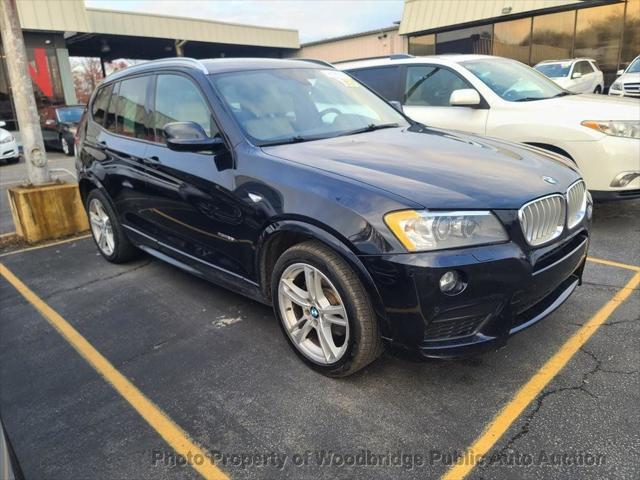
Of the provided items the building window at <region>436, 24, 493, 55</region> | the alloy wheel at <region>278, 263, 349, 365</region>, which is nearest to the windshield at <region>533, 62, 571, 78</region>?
Result: the building window at <region>436, 24, 493, 55</region>

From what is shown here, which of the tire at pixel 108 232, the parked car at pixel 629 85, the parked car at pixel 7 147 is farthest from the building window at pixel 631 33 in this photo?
the parked car at pixel 7 147

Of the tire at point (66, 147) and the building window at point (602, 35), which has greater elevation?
the building window at point (602, 35)

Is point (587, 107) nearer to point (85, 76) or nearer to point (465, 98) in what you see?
point (465, 98)

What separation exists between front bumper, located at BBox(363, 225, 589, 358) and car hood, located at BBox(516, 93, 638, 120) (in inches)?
125

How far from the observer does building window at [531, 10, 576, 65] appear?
773 inches

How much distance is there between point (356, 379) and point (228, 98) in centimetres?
194

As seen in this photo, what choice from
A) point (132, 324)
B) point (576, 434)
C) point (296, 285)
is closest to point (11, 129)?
point (132, 324)

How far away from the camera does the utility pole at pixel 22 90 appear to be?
5.45 meters

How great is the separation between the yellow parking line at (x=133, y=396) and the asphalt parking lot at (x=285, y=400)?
1cm

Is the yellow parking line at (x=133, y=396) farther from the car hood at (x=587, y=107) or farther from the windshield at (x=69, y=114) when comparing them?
the windshield at (x=69, y=114)

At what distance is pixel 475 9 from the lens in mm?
21406

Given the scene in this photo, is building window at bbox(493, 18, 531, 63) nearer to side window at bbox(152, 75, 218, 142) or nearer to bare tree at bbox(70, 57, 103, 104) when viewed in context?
side window at bbox(152, 75, 218, 142)

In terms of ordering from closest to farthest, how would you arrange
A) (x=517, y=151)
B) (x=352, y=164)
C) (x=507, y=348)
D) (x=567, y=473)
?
(x=567, y=473)
(x=352, y=164)
(x=507, y=348)
(x=517, y=151)

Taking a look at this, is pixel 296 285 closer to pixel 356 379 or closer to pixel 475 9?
pixel 356 379
